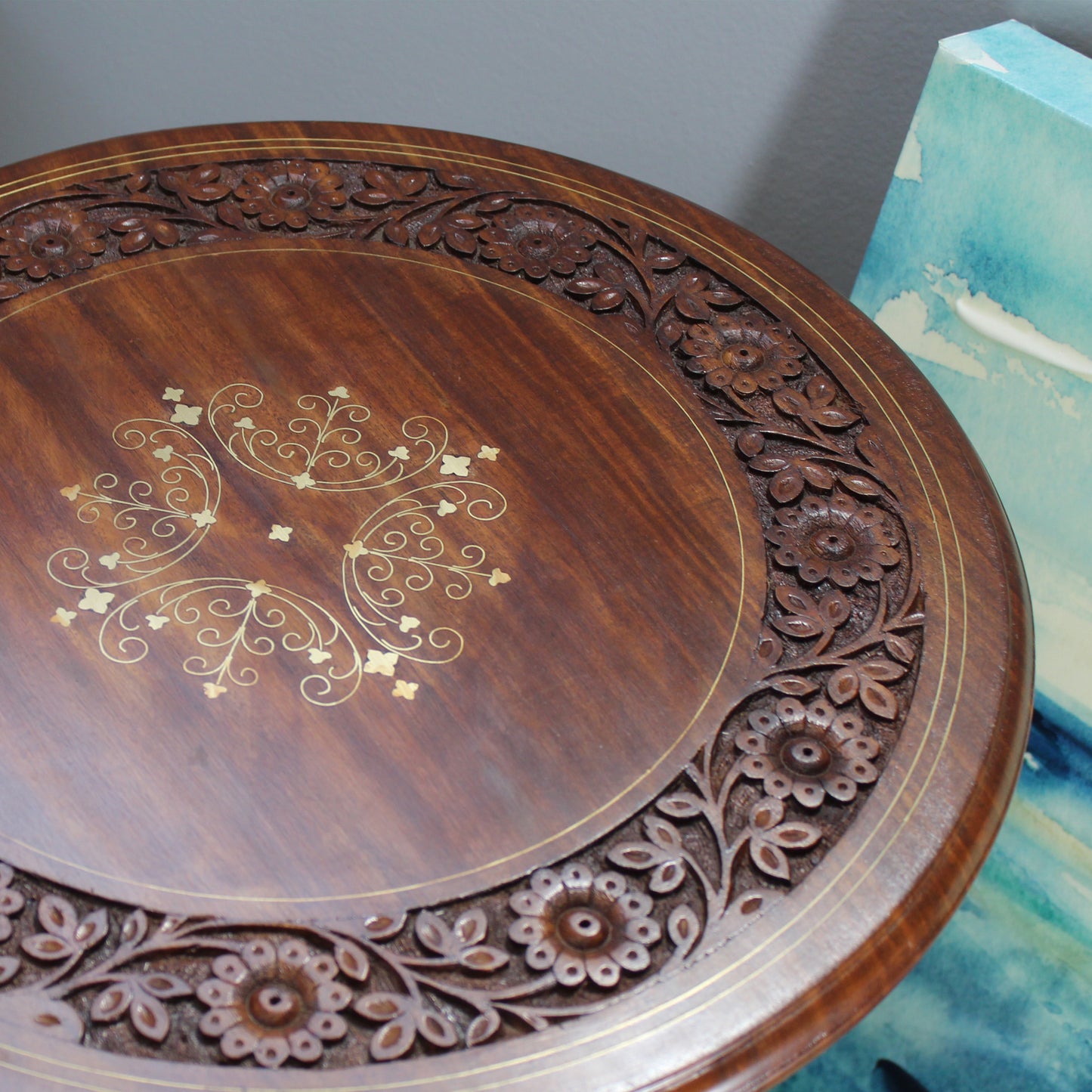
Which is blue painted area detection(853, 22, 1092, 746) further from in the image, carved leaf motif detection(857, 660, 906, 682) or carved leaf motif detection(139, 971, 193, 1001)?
carved leaf motif detection(139, 971, 193, 1001)

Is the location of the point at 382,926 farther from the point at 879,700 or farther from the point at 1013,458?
the point at 1013,458

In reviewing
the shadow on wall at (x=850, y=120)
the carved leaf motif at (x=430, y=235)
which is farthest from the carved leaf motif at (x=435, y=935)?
the shadow on wall at (x=850, y=120)

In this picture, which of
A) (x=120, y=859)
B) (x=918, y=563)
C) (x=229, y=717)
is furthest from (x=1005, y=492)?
(x=120, y=859)

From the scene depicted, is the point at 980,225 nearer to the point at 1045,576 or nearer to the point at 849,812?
the point at 1045,576

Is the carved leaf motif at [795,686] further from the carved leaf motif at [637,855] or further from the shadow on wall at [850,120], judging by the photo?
the shadow on wall at [850,120]

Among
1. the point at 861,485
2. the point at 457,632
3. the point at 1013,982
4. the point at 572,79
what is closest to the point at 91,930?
the point at 457,632

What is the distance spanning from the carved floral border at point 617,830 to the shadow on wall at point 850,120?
632 mm

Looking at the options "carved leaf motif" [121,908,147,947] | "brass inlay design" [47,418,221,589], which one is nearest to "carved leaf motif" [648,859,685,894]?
"carved leaf motif" [121,908,147,947]

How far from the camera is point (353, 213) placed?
1227 mm

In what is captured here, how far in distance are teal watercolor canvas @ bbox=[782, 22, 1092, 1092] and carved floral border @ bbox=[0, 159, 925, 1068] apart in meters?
0.41

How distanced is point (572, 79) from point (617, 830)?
4.42ft

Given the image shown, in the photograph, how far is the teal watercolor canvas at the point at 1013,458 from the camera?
1.34 m

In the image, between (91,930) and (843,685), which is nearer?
(91,930)

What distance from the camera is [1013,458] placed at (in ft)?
4.81
